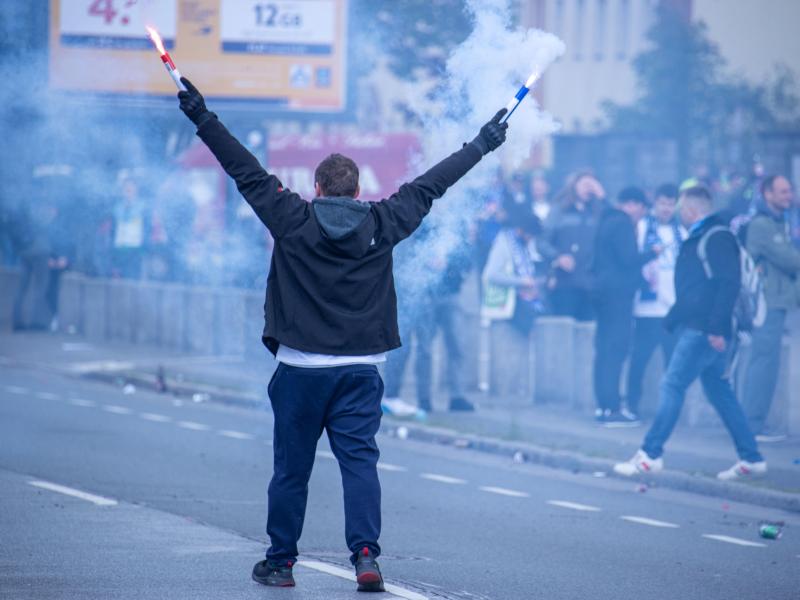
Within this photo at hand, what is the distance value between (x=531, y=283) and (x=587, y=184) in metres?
1.10

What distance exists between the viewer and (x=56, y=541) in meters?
7.92

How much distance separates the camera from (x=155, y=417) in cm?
1427

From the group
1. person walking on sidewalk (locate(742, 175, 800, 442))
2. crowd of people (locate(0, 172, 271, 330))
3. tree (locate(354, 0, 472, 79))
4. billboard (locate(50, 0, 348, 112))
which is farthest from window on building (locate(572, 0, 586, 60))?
person walking on sidewalk (locate(742, 175, 800, 442))

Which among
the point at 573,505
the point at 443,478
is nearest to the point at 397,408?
the point at 443,478

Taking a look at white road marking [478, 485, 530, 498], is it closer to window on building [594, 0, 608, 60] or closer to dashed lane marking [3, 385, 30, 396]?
dashed lane marking [3, 385, 30, 396]

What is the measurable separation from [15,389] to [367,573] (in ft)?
33.5

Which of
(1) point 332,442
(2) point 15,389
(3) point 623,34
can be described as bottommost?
(2) point 15,389

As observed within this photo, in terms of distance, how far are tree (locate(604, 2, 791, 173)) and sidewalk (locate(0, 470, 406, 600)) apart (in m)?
24.2

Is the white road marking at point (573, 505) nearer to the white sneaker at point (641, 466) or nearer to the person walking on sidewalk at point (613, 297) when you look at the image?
the white sneaker at point (641, 466)

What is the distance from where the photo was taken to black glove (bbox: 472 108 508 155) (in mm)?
7203

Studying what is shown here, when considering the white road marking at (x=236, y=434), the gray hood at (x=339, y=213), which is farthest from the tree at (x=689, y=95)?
the gray hood at (x=339, y=213)

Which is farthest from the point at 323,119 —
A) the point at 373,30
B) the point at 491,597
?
the point at 491,597

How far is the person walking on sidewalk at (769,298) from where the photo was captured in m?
13.1

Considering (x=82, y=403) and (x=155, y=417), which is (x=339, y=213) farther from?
(x=82, y=403)
